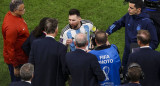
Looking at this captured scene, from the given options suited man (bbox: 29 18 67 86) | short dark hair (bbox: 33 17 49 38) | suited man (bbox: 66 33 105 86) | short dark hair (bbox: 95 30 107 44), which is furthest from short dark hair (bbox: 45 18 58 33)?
short dark hair (bbox: 95 30 107 44)

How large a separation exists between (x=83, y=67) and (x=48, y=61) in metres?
0.67

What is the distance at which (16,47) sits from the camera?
257 inches

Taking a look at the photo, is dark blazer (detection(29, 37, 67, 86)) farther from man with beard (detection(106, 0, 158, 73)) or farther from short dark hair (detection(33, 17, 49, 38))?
man with beard (detection(106, 0, 158, 73))

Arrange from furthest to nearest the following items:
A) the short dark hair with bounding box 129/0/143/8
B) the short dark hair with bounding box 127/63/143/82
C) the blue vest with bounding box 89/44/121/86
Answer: the short dark hair with bounding box 129/0/143/8 → the blue vest with bounding box 89/44/121/86 → the short dark hair with bounding box 127/63/143/82

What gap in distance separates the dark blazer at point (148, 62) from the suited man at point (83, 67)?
1.98ft

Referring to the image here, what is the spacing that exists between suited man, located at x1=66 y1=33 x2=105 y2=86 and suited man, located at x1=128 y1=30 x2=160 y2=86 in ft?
A: 1.98

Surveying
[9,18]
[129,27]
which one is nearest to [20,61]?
[9,18]

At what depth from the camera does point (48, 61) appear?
5641 millimetres

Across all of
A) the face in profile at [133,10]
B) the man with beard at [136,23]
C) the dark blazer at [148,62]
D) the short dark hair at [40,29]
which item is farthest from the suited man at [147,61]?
the short dark hair at [40,29]

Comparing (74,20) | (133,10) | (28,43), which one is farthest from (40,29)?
(133,10)

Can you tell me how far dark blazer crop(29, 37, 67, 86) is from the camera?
562cm

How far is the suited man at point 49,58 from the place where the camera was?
18.4 feet

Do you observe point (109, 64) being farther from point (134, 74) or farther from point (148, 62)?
point (134, 74)

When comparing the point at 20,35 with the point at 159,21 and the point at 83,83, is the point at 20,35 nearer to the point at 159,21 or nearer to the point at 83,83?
the point at 83,83
